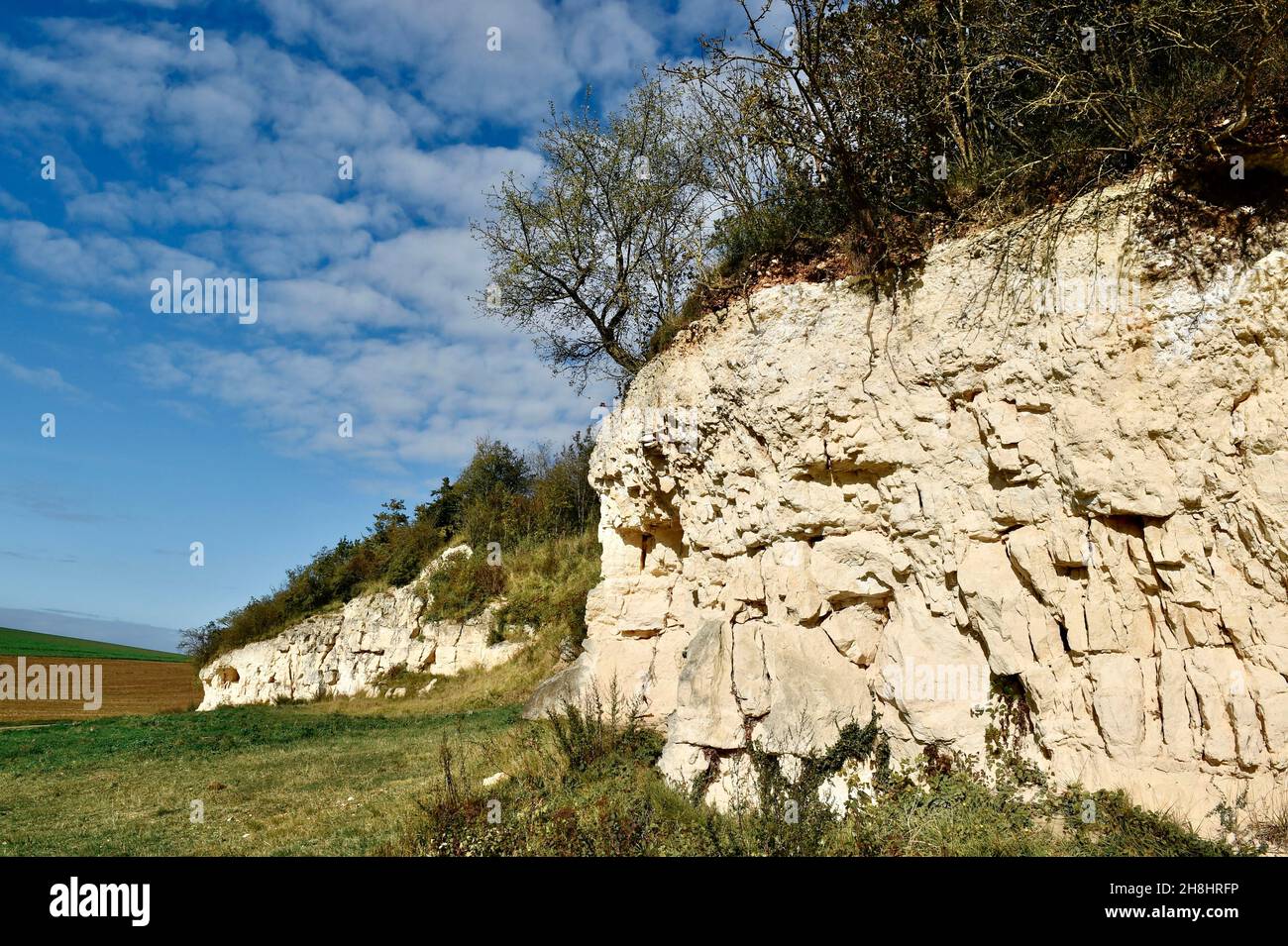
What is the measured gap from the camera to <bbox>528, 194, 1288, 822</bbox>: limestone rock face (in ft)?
19.8

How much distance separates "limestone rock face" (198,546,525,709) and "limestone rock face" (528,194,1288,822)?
1423 centimetres

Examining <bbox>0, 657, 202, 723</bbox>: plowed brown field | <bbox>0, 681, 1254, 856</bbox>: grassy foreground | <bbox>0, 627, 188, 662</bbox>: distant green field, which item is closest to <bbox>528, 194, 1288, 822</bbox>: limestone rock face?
<bbox>0, 681, 1254, 856</bbox>: grassy foreground

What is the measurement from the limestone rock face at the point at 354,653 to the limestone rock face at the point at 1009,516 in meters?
14.2

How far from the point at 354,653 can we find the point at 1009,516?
2306 centimetres

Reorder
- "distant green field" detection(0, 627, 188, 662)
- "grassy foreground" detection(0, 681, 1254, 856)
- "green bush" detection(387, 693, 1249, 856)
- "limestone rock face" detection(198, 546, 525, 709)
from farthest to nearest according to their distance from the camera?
"distant green field" detection(0, 627, 188, 662)
"limestone rock face" detection(198, 546, 525, 709)
"grassy foreground" detection(0, 681, 1254, 856)
"green bush" detection(387, 693, 1249, 856)

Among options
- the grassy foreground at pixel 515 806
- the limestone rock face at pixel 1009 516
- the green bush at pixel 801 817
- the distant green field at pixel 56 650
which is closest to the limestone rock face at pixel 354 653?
the grassy foreground at pixel 515 806

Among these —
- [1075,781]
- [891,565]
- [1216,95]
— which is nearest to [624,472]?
[891,565]

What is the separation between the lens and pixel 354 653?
81.1ft

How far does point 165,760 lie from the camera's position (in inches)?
564

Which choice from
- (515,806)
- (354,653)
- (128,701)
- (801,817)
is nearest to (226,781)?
(515,806)

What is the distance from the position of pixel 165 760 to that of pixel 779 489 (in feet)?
45.1

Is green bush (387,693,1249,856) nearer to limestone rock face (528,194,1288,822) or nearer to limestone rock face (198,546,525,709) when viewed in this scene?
limestone rock face (528,194,1288,822)

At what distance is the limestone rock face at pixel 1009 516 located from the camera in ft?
19.8

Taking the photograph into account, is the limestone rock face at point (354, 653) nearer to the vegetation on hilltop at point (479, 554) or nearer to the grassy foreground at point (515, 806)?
the vegetation on hilltop at point (479, 554)
